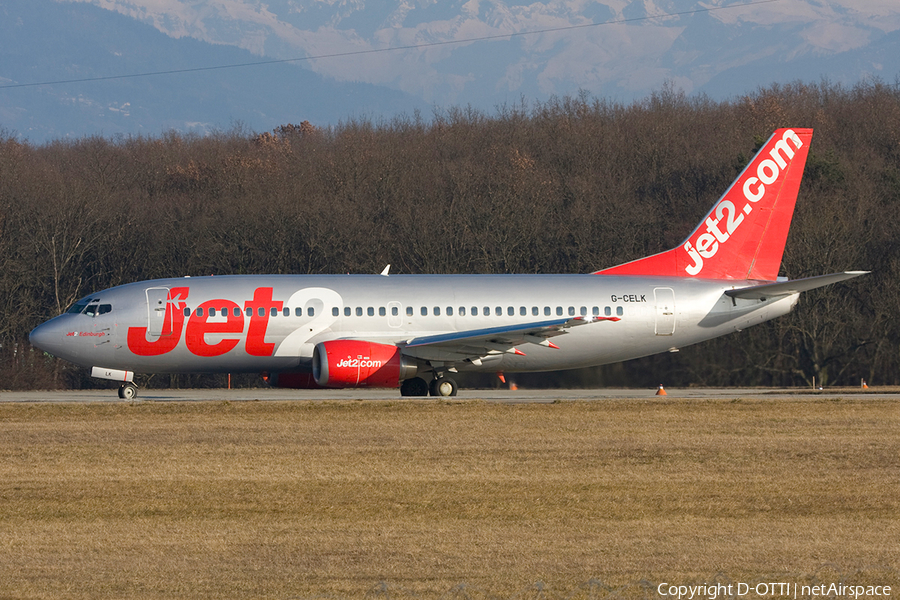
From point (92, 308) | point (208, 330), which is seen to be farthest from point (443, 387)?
point (92, 308)

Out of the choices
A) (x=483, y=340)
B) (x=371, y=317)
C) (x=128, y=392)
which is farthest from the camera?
(x=128, y=392)

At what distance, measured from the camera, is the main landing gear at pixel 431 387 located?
30.8 metres

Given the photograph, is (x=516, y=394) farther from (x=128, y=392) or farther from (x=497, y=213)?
(x=497, y=213)

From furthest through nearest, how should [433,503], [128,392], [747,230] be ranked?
1. [747,230]
2. [128,392]
3. [433,503]

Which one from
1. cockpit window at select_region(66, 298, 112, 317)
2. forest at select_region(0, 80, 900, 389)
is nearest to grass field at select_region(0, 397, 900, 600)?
cockpit window at select_region(66, 298, 112, 317)

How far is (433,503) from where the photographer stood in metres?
14.0

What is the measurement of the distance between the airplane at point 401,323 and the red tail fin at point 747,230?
0.15 m

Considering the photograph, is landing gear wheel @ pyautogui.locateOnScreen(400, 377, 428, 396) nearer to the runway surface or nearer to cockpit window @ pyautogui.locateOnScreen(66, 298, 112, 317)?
the runway surface

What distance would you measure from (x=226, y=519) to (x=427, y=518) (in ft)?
7.84

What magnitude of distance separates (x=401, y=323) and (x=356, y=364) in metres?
2.37

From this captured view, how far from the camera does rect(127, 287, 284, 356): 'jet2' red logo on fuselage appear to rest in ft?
99.0

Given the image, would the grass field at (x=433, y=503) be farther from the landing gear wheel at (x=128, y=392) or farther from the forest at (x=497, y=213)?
the forest at (x=497, y=213)

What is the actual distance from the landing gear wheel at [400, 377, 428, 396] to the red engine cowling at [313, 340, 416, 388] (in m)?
1.54

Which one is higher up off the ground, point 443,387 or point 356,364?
point 356,364
